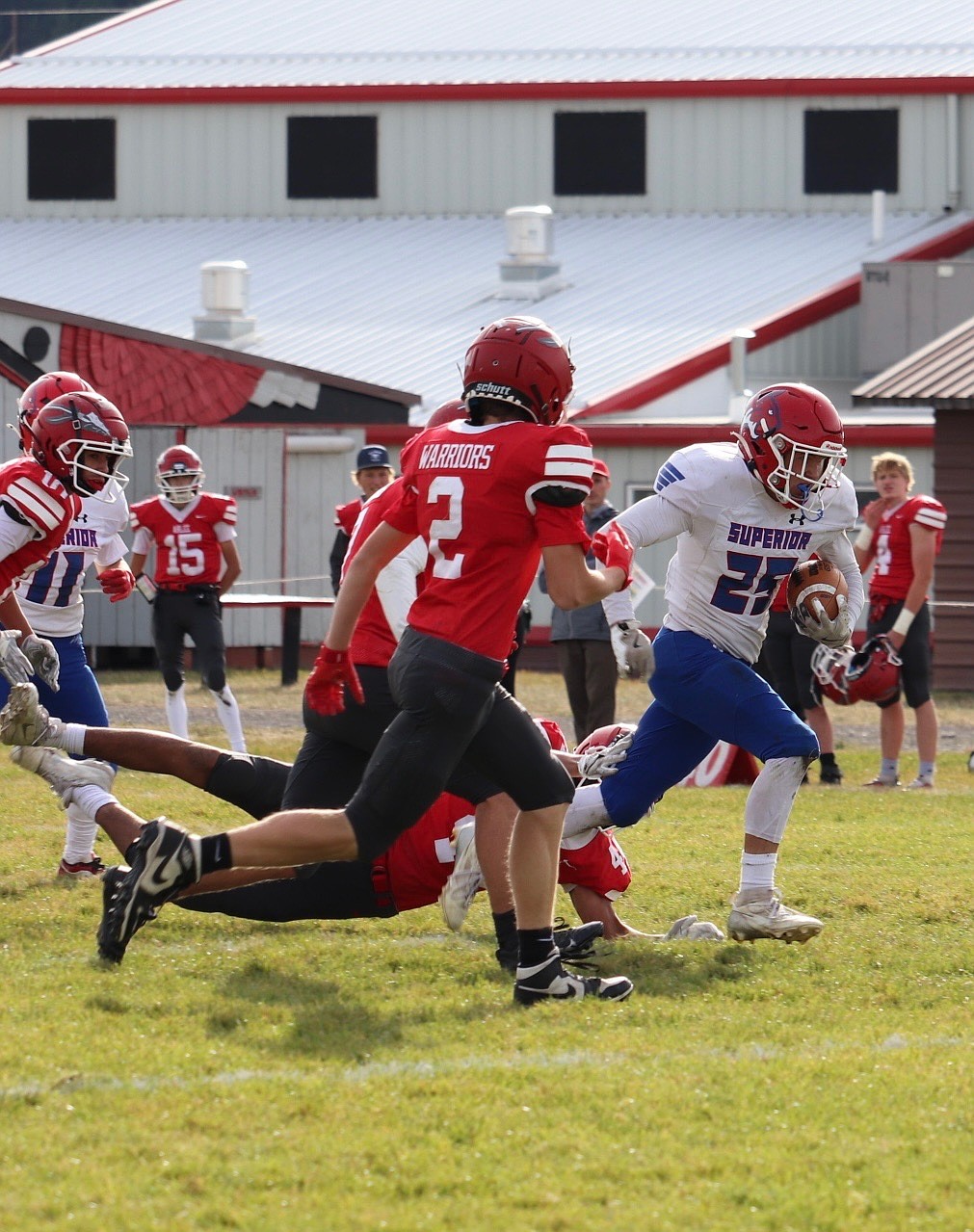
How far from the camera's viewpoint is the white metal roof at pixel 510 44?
2480 cm

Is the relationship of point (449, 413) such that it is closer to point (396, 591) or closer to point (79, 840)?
point (396, 591)

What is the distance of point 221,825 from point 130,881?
3.34 m

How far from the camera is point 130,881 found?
5.40 m

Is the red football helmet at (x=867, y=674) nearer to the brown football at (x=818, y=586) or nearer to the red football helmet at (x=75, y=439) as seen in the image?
the brown football at (x=818, y=586)

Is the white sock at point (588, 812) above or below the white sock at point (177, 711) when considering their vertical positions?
above

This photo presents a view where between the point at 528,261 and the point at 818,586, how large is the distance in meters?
16.2

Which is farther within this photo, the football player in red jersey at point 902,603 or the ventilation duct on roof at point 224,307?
the ventilation duct on roof at point 224,307

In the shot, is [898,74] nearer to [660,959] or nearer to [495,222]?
[495,222]

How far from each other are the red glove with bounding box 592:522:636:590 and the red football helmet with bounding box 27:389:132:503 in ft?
5.78

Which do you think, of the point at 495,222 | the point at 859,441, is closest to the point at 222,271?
the point at 495,222

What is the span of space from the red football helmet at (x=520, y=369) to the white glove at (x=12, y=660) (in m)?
1.92

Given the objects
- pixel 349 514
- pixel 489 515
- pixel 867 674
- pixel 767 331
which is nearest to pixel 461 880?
pixel 489 515

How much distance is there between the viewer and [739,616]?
644cm

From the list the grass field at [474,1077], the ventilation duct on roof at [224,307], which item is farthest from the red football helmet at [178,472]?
the ventilation duct on roof at [224,307]
